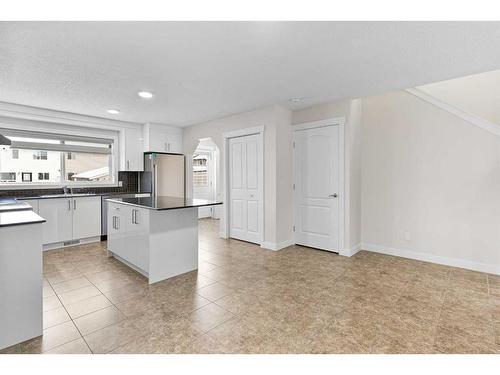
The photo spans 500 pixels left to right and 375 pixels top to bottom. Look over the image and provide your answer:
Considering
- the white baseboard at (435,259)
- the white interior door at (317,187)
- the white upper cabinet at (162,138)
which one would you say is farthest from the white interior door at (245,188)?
the white baseboard at (435,259)

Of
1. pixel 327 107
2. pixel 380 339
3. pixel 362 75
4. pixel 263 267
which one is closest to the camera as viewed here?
pixel 380 339

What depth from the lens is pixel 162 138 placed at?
5.67m

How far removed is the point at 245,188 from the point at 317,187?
1.30 m

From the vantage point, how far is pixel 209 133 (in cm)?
532

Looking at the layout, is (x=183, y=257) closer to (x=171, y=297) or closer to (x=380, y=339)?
(x=171, y=297)

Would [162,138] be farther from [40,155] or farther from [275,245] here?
[275,245]

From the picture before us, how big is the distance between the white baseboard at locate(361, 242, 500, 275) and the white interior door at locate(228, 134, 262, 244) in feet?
6.36

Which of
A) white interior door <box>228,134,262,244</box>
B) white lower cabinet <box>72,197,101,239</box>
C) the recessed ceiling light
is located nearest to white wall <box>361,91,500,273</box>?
white interior door <box>228,134,262,244</box>

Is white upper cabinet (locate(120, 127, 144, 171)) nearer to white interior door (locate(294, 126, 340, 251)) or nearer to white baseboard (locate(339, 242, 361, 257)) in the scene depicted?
white interior door (locate(294, 126, 340, 251))

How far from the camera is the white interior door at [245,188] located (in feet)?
14.6

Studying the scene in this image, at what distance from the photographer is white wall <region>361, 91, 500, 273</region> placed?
10.6ft

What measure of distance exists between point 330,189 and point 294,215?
0.81m

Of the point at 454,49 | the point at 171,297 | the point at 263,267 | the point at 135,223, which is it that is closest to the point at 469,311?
the point at 263,267

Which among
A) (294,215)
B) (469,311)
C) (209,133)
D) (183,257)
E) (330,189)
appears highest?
(209,133)
